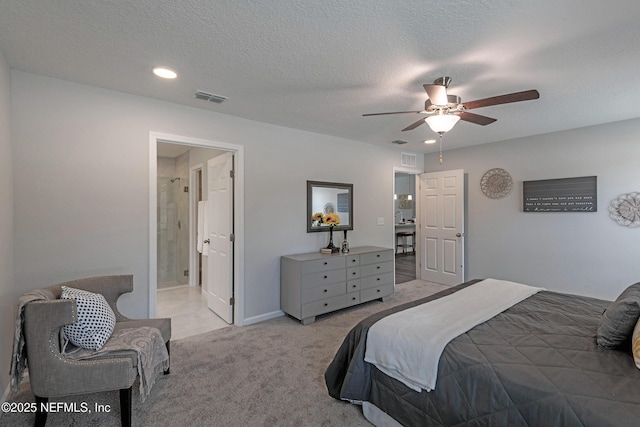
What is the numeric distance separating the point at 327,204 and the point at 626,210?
144 inches

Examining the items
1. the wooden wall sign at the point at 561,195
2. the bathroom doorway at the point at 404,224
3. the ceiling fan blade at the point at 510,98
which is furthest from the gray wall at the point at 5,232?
the bathroom doorway at the point at 404,224

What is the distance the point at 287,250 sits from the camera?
152 inches

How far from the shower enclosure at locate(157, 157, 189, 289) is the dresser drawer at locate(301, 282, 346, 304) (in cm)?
288

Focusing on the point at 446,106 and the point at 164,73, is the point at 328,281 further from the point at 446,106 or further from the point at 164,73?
the point at 164,73

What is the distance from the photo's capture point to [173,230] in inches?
215

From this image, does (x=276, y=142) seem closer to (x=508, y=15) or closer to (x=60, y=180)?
(x=60, y=180)

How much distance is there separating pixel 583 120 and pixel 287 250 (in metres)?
3.93

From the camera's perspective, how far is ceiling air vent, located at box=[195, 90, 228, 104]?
9.02 feet

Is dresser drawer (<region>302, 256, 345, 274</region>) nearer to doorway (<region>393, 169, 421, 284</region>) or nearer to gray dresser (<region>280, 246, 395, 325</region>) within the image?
gray dresser (<region>280, 246, 395, 325</region>)

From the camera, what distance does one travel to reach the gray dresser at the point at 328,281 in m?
3.46

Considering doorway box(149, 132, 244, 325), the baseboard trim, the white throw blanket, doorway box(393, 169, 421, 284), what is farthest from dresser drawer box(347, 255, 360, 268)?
doorway box(393, 169, 421, 284)

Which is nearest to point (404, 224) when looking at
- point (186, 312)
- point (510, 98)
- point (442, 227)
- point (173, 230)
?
point (442, 227)

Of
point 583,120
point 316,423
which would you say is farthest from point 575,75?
point 316,423

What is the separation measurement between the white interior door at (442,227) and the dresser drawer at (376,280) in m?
1.38
